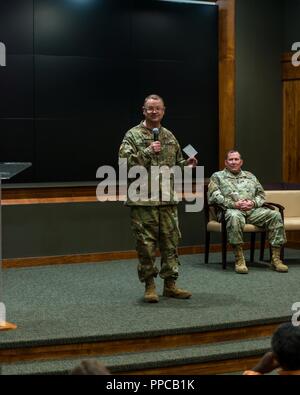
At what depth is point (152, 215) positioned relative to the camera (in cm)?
554

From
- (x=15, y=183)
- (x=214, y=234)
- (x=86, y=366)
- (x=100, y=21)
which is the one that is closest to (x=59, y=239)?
(x=15, y=183)

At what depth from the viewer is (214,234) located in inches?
326

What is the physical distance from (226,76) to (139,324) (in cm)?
420

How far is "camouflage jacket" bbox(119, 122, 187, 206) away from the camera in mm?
5500

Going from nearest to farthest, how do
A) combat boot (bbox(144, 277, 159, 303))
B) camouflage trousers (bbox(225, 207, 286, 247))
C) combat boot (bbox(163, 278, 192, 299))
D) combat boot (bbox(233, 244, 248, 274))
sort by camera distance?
combat boot (bbox(144, 277, 159, 303))
combat boot (bbox(163, 278, 192, 299))
combat boot (bbox(233, 244, 248, 274))
camouflage trousers (bbox(225, 207, 286, 247))

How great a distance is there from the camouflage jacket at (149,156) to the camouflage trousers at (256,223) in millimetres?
1465

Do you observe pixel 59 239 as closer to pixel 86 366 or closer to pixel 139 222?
pixel 139 222

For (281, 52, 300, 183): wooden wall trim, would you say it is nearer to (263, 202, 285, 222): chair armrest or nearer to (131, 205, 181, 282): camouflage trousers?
(263, 202, 285, 222): chair armrest

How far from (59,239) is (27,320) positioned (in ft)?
8.29

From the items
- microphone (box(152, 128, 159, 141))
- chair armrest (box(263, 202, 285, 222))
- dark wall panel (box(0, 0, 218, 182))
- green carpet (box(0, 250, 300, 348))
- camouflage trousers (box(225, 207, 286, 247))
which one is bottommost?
green carpet (box(0, 250, 300, 348))

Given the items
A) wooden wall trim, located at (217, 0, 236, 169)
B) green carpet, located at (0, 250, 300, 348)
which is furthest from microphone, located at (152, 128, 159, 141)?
wooden wall trim, located at (217, 0, 236, 169)

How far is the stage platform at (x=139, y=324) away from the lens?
4.52 metres
